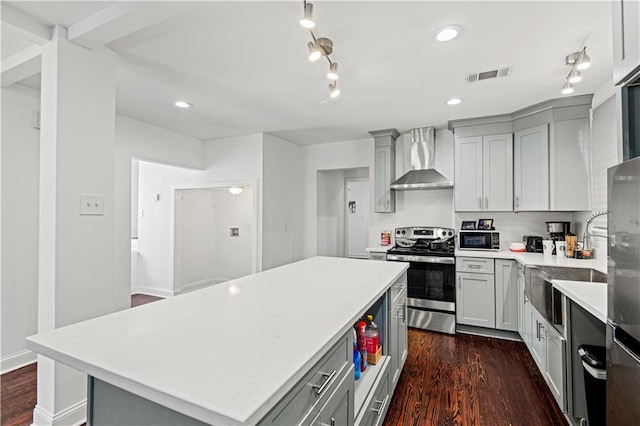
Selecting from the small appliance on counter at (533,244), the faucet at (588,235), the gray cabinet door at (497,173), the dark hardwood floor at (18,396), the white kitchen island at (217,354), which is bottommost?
the dark hardwood floor at (18,396)

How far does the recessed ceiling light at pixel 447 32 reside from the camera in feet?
6.24

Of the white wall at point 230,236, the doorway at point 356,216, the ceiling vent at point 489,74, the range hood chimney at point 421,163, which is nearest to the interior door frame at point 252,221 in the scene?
the white wall at point 230,236

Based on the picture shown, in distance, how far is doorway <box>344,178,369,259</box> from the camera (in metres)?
5.99

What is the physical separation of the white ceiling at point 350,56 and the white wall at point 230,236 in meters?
2.42

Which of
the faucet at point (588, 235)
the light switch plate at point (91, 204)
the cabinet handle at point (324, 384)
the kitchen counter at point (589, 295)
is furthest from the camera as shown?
the faucet at point (588, 235)

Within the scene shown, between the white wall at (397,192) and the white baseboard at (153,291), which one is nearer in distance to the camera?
the white wall at (397,192)

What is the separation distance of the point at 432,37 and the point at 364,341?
77.6 inches

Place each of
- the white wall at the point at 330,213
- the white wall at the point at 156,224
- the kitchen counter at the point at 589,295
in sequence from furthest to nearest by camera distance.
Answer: the white wall at the point at 330,213 → the white wall at the point at 156,224 → the kitchen counter at the point at 589,295

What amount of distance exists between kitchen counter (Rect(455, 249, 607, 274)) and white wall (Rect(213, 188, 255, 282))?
12.3 ft

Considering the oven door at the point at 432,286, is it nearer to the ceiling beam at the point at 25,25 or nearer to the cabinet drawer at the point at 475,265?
the cabinet drawer at the point at 475,265

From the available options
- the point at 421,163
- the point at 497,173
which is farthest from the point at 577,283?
the point at 421,163

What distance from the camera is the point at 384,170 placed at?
4.33 metres

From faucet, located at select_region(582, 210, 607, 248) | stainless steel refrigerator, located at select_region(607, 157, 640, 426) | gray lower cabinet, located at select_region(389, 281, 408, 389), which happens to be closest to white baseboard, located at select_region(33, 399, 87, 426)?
gray lower cabinet, located at select_region(389, 281, 408, 389)

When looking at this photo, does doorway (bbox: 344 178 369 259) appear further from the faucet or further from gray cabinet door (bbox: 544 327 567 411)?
gray cabinet door (bbox: 544 327 567 411)
